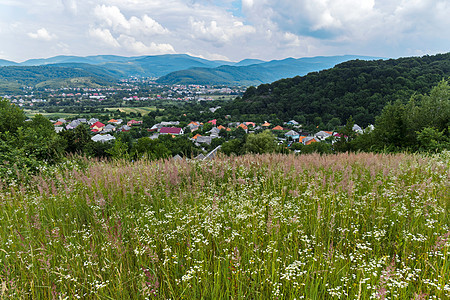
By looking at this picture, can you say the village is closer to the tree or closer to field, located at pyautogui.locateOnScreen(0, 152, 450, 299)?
the tree

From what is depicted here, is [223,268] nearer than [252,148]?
Yes

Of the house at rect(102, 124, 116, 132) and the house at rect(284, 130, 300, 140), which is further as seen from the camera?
the house at rect(102, 124, 116, 132)

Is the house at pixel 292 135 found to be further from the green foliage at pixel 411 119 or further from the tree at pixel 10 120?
the tree at pixel 10 120

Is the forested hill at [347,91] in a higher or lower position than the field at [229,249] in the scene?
higher

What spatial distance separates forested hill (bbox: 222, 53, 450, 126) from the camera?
324 ft

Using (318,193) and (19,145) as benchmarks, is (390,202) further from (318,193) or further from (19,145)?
(19,145)

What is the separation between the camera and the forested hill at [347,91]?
9869 cm

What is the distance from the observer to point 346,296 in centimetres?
209

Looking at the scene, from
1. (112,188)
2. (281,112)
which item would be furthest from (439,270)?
(281,112)

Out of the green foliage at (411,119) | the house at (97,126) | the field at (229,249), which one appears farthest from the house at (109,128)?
the field at (229,249)

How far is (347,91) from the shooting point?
386 ft

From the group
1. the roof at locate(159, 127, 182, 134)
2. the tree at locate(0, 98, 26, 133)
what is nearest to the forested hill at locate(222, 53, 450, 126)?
the roof at locate(159, 127, 182, 134)

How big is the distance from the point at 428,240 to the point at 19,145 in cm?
1053

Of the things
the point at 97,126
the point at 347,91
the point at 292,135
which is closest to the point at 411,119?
the point at 292,135
